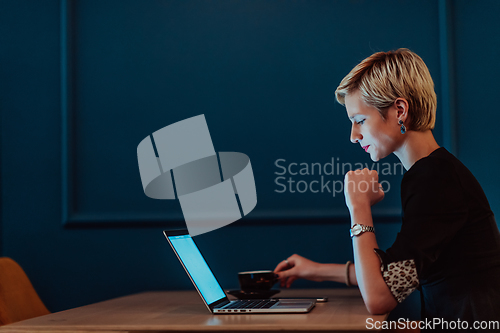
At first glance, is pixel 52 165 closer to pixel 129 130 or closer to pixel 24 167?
pixel 24 167

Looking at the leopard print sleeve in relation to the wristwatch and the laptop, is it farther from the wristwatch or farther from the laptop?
the laptop

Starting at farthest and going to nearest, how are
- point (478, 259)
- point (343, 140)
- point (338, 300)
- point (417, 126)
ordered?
point (343, 140) → point (338, 300) → point (417, 126) → point (478, 259)

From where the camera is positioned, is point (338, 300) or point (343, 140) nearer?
point (338, 300)

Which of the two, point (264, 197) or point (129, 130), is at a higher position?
point (129, 130)

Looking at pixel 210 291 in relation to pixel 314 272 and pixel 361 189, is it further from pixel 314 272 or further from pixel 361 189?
pixel 361 189

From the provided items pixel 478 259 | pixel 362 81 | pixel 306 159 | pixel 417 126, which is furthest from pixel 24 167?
pixel 478 259

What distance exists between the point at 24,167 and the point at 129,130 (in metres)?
0.54

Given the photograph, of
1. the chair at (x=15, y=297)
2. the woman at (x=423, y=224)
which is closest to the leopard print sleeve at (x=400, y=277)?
the woman at (x=423, y=224)

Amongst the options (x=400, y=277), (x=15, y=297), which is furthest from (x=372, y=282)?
(x=15, y=297)

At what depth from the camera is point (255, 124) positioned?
213 centimetres

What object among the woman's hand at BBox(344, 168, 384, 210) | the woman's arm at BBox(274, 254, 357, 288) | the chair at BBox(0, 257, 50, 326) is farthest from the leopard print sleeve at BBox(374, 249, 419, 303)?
the chair at BBox(0, 257, 50, 326)

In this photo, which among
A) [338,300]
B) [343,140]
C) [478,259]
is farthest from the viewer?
[343,140]

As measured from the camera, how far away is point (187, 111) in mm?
2166

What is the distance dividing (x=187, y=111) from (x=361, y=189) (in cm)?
104
